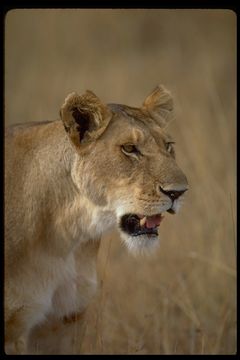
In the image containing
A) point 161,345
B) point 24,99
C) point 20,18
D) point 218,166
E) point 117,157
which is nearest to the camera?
point 117,157

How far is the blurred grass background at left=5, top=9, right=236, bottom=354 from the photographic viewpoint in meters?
4.70

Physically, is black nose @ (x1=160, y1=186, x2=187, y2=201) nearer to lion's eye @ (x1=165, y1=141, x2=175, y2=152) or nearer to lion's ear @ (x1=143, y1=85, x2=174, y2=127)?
lion's eye @ (x1=165, y1=141, x2=175, y2=152)

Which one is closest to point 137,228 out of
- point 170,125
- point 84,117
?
point 84,117

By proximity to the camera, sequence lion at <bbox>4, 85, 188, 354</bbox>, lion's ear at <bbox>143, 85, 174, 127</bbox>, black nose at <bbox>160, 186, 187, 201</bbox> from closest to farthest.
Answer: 1. black nose at <bbox>160, 186, 187, 201</bbox>
2. lion at <bbox>4, 85, 188, 354</bbox>
3. lion's ear at <bbox>143, 85, 174, 127</bbox>

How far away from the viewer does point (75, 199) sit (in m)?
3.51

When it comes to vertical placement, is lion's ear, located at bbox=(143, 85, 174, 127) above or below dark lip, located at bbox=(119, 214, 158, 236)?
above

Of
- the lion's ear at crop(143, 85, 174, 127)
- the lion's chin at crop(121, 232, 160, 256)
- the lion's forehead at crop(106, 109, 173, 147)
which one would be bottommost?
the lion's chin at crop(121, 232, 160, 256)

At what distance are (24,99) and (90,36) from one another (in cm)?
173

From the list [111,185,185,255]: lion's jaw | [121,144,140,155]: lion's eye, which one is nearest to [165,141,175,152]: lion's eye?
[121,144,140,155]: lion's eye

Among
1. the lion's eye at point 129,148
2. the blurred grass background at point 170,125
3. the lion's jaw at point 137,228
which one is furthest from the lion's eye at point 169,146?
the blurred grass background at point 170,125

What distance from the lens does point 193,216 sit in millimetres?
5816

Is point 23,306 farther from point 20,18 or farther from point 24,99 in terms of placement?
point 20,18

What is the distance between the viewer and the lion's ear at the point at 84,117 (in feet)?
11.2

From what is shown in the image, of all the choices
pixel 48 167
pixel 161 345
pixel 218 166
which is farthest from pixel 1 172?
pixel 218 166
